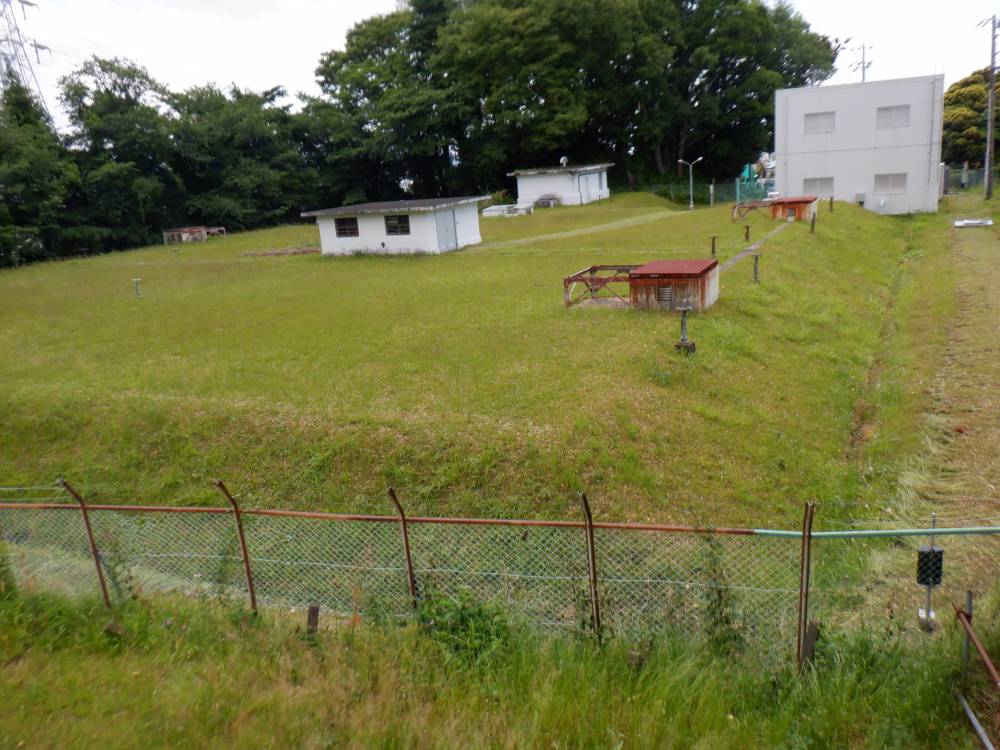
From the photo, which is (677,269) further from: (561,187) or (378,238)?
(561,187)

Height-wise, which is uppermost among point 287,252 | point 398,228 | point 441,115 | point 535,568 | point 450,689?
point 441,115

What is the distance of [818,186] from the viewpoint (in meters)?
42.3

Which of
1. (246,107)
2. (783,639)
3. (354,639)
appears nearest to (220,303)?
(354,639)

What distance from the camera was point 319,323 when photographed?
20219 millimetres

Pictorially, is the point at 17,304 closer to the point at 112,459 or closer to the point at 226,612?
the point at 112,459

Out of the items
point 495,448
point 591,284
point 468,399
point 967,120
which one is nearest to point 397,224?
point 591,284

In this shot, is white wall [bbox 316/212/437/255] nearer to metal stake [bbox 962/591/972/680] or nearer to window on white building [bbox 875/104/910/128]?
window on white building [bbox 875/104/910/128]

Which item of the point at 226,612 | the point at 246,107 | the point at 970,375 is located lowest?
the point at 970,375

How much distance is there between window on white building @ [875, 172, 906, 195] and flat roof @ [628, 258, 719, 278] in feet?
90.2

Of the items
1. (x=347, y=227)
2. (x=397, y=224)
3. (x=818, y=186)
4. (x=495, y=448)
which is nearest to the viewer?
(x=495, y=448)

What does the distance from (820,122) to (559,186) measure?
15835 mm

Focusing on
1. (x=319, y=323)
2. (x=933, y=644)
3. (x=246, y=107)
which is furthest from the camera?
(x=246, y=107)

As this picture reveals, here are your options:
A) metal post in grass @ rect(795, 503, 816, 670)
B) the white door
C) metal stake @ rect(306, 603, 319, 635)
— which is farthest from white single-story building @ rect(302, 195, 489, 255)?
metal post in grass @ rect(795, 503, 816, 670)

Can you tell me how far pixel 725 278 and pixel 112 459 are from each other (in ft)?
53.0
